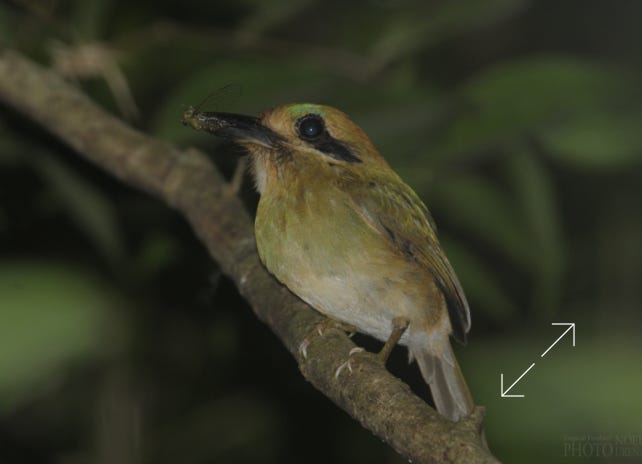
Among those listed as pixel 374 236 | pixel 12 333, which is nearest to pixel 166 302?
pixel 12 333

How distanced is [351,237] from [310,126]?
12.4 inches

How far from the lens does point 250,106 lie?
3.42 meters

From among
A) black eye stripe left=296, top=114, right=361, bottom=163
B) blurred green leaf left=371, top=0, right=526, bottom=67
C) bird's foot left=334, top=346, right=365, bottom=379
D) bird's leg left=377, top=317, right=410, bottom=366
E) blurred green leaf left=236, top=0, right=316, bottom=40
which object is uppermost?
blurred green leaf left=236, top=0, right=316, bottom=40

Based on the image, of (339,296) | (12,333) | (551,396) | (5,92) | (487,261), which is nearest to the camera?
(339,296)

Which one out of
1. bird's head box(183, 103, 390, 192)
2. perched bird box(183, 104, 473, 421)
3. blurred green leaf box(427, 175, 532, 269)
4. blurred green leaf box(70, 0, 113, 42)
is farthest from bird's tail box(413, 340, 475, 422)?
blurred green leaf box(70, 0, 113, 42)

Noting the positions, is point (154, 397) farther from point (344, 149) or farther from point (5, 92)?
point (344, 149)

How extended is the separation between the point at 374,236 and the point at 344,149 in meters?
0.25

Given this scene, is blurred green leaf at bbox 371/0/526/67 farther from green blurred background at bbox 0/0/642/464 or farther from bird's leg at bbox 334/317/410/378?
bird's leg at bbox 334/317/410/378

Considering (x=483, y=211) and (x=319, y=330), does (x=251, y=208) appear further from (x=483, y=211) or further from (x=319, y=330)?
(x=483, y=211)

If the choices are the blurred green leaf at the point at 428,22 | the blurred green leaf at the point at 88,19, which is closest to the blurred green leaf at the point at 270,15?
the blurred green leaf at the point at 428,22

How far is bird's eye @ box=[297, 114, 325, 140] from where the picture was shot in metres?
2.50

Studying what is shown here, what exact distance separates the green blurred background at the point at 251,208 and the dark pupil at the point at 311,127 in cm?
31

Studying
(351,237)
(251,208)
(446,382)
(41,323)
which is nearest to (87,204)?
(41,323)

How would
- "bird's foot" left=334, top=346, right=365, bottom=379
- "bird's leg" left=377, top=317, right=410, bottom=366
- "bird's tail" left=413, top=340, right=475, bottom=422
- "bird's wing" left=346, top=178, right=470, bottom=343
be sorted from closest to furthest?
"bird's foot" left=334, top=346, right=365, bottom=379
"bird's leg" left=377, top=317, right=410, bottom=366
"bird's tail" left=413, top=340, right=475, bottom=422
"bird's wing" left=346, top=178, right=470, bottom=343
